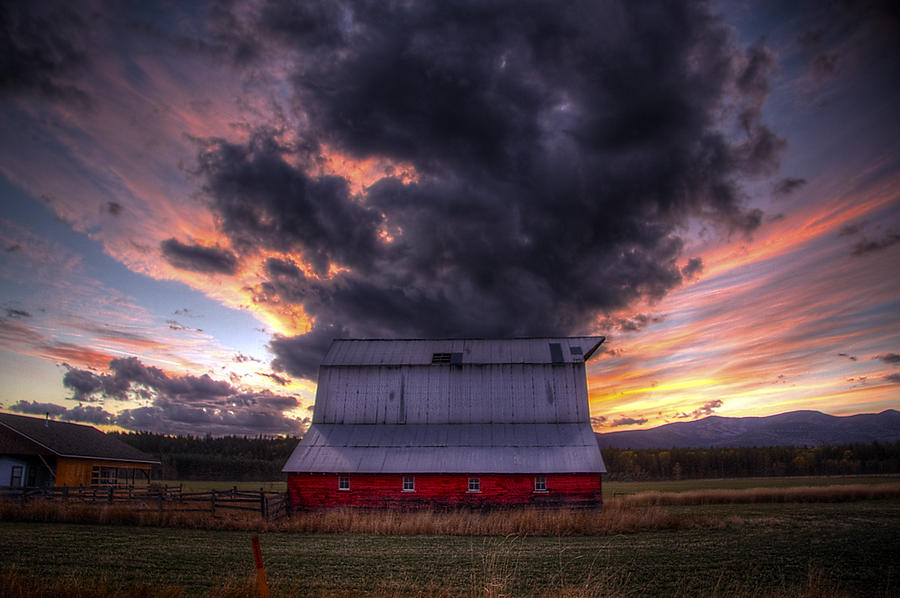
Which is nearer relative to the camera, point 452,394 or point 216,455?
point 452,394

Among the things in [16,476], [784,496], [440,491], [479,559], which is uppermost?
[16,476]

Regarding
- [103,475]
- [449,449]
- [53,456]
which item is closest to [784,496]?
[449,449]

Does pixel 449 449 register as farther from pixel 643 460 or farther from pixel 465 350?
pixel 643 460

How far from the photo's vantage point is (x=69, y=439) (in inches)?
1380

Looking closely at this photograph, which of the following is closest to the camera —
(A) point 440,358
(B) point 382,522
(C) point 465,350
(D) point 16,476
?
(B) point 382,522

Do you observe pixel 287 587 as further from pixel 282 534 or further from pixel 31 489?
pixel 31 489

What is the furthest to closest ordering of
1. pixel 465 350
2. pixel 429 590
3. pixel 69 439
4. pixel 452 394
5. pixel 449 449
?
pixel 69 439 → pixel 465 350 → pixel 452 394 → pixel 449 449 → pixel 429 590

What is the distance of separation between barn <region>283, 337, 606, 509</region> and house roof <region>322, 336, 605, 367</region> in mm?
67

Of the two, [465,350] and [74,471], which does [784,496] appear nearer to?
[465,350]

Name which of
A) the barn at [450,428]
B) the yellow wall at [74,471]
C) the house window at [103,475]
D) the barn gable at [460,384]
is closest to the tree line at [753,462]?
the barn gable at [460,384]

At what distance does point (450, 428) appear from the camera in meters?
30.5

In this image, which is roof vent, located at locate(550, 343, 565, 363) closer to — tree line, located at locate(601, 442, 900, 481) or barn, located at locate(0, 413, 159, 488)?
barn, located at locate(0, 413, 159, 488)

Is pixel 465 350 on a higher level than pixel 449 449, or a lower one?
higher

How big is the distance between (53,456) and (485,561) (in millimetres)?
30468
